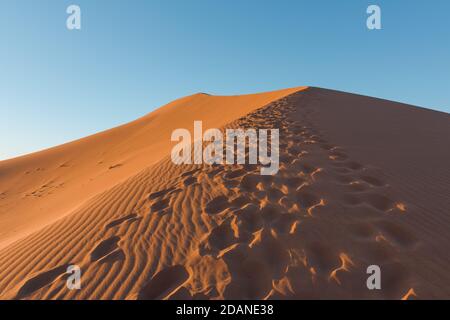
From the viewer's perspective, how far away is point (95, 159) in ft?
57.3

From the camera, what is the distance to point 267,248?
3406mm

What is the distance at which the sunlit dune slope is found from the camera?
10.6 m

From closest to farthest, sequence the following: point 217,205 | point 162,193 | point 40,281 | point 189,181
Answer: point 40,281
point 217,205
point 162,193
point 189,181

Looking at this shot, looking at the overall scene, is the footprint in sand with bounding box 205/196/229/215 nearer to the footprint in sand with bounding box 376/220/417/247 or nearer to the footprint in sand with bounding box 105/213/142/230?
the footprint in sand with bounding box 105/213/142/230

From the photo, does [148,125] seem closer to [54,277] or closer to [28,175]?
[28,175]

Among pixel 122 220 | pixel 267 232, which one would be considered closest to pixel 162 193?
pixel 122 220

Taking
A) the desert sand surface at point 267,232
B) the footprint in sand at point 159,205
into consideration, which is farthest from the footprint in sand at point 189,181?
the footprint in sand at point 159,205

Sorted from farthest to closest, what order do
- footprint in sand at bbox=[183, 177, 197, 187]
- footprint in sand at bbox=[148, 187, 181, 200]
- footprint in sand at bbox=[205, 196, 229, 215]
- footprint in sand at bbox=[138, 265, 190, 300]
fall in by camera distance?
footprint in sand at bbox=[183, 177, 197, 187]
footprint in sand at bbox=[148, 187, 181, 200]
footprint in sand at bbox=[205, 196, 229, 215]
footprint in sand at bbox=[138, 265, 190, 300]

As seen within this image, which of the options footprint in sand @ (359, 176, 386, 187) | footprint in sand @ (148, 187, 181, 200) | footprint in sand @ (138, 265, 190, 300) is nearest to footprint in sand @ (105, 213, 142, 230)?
footprint in sand @ (148, 187, 181, 200)

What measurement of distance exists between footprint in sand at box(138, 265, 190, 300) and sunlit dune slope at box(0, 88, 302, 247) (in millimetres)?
6522

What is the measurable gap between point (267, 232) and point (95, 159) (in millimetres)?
16215

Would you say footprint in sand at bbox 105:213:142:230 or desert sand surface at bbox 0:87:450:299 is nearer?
desert sand surface at bbox 0:87:450:299

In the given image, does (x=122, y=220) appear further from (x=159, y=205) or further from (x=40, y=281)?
(x=40, y=281)

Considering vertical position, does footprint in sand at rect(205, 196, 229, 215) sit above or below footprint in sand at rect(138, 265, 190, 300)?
above
